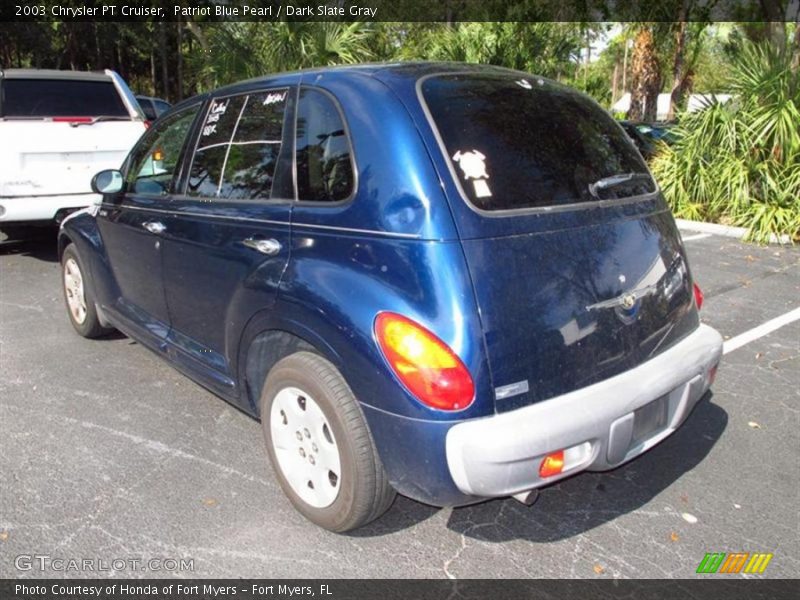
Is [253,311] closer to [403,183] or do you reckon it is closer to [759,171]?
[403,183]

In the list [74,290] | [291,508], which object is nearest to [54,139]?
[74,290]

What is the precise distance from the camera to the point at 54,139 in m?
6.63

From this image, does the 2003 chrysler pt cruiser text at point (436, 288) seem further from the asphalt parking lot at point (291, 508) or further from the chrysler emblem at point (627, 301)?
the asphalt parking lot at point (291, 508)

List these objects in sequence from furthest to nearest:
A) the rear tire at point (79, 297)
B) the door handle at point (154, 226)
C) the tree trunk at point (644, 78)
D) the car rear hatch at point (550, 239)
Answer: the tree trunk at point (644, 78)
the rear tire at point (79, 297)
the door handle at point (154, 226)
the car rear hatch at point (550, 239)

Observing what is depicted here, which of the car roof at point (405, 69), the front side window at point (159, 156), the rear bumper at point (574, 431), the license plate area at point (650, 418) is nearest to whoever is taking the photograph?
the rear bumper at point (574, 431)

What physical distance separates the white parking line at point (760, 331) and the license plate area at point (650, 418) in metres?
2.44

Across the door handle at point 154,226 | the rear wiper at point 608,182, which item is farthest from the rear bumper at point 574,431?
the door handle at point 154,226

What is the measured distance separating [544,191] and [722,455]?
5.86ft

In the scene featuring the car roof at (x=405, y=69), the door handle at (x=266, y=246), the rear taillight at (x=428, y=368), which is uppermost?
the car roof at (x=405, y=69)

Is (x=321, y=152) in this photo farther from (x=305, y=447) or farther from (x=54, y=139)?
(x=54, y=139)

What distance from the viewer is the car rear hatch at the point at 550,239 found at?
90.1 inches

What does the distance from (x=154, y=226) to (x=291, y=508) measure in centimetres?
173

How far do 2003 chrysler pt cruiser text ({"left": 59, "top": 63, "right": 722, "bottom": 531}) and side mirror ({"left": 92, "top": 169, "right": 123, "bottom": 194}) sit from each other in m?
1.07

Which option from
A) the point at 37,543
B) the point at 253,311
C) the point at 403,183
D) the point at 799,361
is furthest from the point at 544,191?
the point at 799,361
